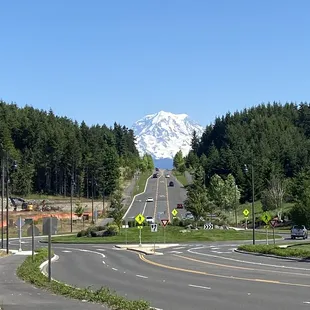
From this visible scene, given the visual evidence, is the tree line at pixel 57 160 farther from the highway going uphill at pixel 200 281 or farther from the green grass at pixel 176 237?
the highway going uphill at pixel 200 281

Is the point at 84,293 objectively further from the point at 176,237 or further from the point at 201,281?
the point at 176,237

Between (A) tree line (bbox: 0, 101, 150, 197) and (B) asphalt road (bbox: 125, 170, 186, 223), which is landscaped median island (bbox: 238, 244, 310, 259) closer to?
(B) asphalt road (bbox: 125, 170, 186, 223)

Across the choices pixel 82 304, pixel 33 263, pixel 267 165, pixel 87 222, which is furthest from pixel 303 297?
pixel 267 165

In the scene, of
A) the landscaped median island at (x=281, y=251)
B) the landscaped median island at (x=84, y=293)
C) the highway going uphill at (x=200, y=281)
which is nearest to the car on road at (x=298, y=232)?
the landscaped median island at (x=281, y=251)

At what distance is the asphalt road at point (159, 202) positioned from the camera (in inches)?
4496

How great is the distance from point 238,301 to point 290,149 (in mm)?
162606

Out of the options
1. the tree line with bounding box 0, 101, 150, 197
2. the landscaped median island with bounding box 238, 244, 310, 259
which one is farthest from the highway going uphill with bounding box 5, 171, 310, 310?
the tree line with bounding box 0, 101, 150, 197

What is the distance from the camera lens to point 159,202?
13800 cm

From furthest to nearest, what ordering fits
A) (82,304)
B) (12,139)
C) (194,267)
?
(12,139) → (194,267) → (82,304)

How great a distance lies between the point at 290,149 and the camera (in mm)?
176500

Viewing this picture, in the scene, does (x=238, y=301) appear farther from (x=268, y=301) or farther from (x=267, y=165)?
(x=267, y=165)

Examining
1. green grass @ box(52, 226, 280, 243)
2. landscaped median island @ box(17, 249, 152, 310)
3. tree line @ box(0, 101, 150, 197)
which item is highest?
tree line @ box(0, 101, 150, 197)

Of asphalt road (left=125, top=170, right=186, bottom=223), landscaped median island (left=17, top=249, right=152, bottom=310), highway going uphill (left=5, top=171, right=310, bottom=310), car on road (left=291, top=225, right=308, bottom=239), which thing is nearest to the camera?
landscaped median island (left=17, top=249, right=152, bottom=310)

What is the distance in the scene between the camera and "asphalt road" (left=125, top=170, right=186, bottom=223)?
114 m
